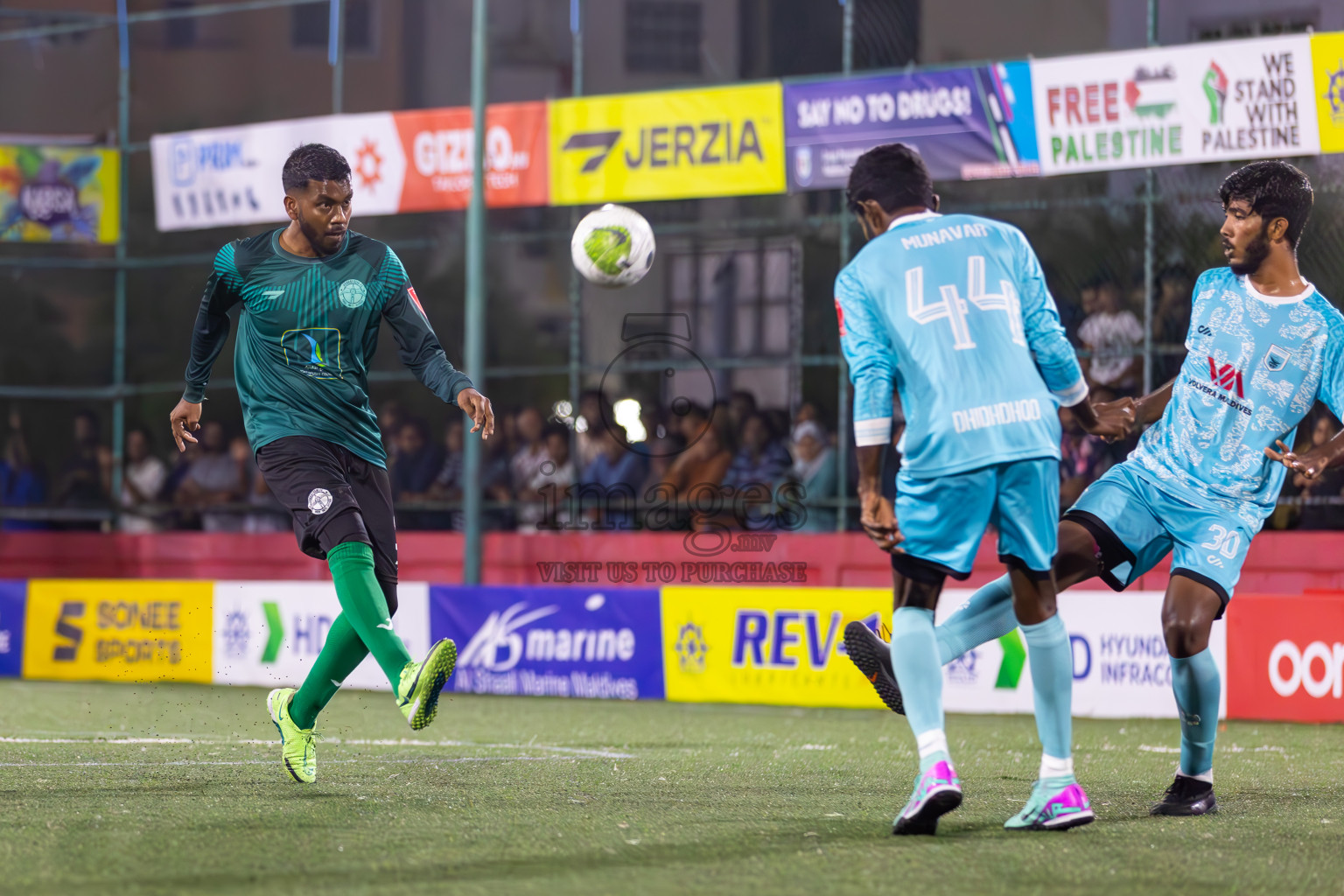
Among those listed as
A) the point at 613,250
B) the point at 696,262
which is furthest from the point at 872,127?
the point at 613,250

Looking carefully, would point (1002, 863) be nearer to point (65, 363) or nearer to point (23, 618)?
point (23, 618)

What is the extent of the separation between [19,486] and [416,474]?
215 inches

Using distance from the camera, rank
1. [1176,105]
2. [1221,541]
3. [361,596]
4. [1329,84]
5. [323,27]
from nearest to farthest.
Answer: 1. [1221,541]
2. [361,596]
3. [1329,84]
4. [1176,105]
5. [323,27]

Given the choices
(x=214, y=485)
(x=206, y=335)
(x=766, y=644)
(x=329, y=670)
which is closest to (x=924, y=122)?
(x=766, y=644)

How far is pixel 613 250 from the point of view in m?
11.8

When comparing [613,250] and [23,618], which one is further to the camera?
[23,618]

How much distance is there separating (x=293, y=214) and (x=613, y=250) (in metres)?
5.57

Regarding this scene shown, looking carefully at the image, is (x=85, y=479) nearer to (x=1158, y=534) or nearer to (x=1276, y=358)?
(x=1158, y=534)

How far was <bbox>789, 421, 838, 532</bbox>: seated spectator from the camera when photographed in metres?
16.8

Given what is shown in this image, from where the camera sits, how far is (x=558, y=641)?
1396 centimetres

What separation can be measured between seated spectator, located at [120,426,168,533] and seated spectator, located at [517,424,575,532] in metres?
4.97

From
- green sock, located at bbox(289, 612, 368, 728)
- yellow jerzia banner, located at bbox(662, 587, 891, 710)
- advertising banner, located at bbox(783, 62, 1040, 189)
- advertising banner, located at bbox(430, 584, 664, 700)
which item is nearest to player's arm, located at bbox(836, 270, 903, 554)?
green sock, located at bbox(289, 612, 368, 728)

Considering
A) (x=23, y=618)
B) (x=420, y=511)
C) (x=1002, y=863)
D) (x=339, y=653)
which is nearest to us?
(x=1002, y=863)

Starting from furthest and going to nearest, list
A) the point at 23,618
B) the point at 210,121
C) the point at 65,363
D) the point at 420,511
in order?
the point at 210,121 < the point at 65,363 < the point at 420,511 < the point at 23,618
